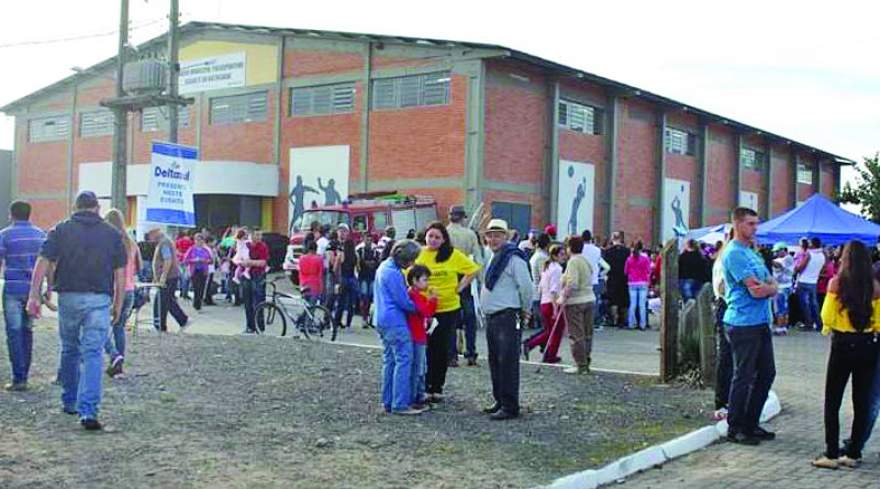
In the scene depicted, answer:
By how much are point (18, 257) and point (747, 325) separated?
272 inches

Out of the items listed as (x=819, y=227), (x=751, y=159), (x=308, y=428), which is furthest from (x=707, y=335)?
(x=751, y=159)

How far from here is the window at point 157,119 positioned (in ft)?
129

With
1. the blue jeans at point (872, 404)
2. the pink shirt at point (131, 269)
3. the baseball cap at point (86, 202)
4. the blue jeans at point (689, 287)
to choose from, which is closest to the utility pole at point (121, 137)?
the pink shirt at point (131, 269)

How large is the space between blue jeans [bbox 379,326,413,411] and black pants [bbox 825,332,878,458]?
3626mm

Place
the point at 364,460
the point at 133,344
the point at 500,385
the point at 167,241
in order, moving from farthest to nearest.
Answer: the point at 167,241 → the point at 133,344 → the point at 500,385 → the point at 364,460

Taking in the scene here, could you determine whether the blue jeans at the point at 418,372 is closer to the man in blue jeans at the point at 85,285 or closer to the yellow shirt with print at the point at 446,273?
the yellow shirt with print at the point at 446,273

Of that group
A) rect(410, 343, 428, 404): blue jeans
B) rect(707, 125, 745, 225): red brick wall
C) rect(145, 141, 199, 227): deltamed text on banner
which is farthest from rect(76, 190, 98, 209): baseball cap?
rect(707, 125, 745, 225): red brick wall

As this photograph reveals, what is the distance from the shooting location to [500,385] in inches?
356

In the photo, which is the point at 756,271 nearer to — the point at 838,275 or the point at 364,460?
the point at 838,275

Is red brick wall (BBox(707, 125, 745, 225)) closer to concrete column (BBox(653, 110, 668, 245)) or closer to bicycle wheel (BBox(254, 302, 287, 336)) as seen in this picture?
concrete column (BBox(653, 110, 668, 245))

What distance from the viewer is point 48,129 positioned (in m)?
44.3

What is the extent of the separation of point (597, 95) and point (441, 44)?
24.8ft

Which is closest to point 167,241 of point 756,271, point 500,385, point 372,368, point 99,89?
point 372,368

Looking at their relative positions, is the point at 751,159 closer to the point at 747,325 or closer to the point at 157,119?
the point at 157,119
